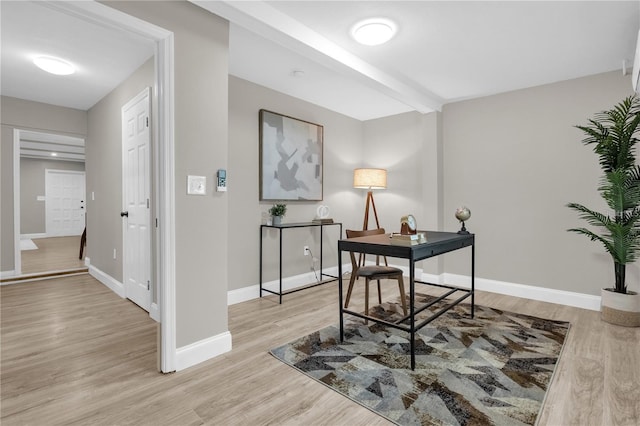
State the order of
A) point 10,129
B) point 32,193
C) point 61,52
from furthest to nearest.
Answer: point 32,193, point 10,129, point 61,52

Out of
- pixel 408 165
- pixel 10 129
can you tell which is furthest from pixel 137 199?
pixel 408 165

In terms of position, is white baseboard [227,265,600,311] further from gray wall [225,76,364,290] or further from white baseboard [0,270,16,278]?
white baseboard [0,270,16,278]

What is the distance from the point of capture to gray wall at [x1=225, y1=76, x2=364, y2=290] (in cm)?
348

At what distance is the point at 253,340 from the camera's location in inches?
99.7

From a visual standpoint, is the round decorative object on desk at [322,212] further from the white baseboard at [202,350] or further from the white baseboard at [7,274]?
the white baseboard at [7,274]

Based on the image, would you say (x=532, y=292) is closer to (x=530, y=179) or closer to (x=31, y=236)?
(x=530, y=179)

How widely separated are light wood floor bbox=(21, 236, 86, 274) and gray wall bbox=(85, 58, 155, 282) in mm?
736

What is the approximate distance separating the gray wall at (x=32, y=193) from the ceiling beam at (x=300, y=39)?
32.4ft

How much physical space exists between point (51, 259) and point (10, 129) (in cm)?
247

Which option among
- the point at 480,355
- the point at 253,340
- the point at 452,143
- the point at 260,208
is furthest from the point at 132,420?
the point at 452,143

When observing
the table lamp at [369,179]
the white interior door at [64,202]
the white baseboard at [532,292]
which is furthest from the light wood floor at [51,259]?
the white baseboard at [532,292]

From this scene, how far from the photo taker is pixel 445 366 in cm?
213

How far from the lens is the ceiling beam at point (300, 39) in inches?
83.7

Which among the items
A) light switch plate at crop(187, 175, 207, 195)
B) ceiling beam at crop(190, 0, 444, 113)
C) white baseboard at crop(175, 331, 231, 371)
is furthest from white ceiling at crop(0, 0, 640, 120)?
white baseboard at crop(175, 331, 231, 371)
